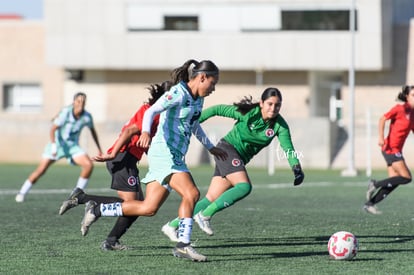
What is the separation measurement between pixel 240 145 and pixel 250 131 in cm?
25

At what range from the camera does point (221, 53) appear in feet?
143

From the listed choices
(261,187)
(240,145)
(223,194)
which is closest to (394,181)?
(240,145)

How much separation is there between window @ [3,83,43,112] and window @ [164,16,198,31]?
721 centimetres

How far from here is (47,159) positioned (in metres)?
18.5

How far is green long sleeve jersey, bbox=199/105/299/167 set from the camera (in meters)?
11.2

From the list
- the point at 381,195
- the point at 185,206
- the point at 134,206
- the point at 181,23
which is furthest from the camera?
the point at 181,23

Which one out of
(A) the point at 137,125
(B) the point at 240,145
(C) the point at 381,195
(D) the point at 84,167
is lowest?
(C) the point at 381,195

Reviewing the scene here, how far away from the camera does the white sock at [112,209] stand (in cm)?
1020

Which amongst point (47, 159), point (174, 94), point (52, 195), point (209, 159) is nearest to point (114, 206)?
point (174, 94)

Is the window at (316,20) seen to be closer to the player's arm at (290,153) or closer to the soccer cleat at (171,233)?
the player's arm at (290,153)

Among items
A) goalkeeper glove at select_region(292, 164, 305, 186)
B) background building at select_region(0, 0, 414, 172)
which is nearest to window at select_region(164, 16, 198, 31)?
background building at select_region(0, 0, 414, 172)

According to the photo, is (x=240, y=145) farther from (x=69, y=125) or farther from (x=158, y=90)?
(x=69, y=125)

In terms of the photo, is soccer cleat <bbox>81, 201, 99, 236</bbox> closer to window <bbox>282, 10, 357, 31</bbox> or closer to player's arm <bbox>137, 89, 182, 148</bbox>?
player's arm <bbox>137, 89, 182, 148</bbox>

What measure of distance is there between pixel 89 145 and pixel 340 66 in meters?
10.4
